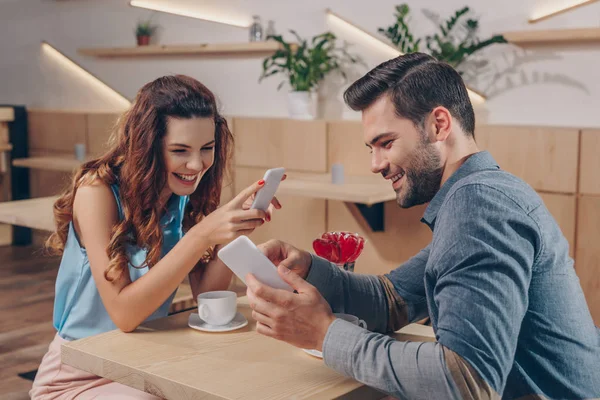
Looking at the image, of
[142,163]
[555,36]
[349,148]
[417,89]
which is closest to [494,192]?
[417,89]

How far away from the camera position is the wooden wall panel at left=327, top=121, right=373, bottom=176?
4332 mm

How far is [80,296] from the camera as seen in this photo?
1.94 metres

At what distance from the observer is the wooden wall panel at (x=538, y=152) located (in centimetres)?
360

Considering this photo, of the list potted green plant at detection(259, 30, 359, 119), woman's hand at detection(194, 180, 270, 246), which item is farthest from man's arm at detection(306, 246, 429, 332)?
potted green plant at detection(259, 30, 359, 119)

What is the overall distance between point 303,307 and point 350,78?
11.2 feet

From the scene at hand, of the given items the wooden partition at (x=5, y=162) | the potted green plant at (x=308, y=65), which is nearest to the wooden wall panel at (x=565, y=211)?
the potted green plant at (x=308, y=65)

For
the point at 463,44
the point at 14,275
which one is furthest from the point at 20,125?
the point at 463,44

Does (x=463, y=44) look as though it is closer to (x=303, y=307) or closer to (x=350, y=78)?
(x=350, y=78)

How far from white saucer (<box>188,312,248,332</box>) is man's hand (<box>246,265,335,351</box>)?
11.4 inches

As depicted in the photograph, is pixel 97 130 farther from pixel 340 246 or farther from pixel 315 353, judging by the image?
pixel 315 353

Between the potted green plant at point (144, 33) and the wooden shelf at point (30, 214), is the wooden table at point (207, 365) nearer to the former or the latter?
the wooden shelf at point (30, 214)

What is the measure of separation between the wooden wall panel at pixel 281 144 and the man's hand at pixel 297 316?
10.4 feet

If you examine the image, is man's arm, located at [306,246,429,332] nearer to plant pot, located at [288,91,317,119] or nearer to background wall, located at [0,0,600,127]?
background wall, located at [0,0,600,127]

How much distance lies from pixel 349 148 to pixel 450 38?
84 centimetres
